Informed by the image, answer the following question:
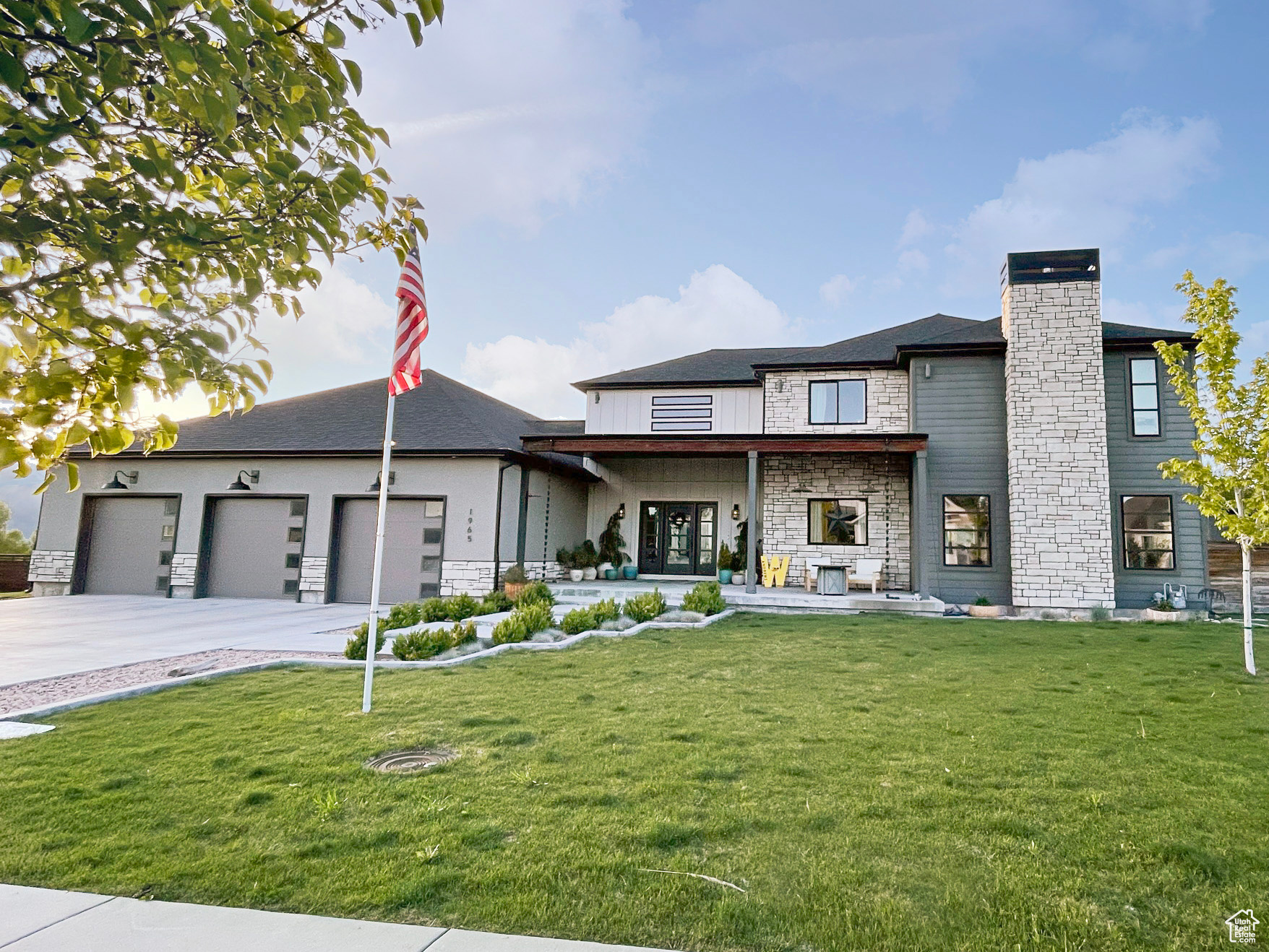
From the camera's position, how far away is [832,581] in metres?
13.9

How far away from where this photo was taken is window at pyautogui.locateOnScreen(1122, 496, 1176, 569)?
44.6ft

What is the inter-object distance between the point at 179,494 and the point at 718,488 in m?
12.7

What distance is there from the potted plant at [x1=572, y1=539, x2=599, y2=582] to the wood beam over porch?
3137mm

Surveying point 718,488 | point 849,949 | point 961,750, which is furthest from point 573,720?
point 718,488

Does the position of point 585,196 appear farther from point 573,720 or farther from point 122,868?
point 122,868

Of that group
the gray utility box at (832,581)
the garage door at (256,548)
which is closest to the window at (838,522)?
the gray utility box at (832,581)

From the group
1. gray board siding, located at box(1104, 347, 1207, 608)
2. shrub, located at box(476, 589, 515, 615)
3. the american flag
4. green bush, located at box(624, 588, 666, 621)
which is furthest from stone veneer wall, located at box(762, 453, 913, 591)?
the american flag

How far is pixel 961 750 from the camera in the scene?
14.3 ft

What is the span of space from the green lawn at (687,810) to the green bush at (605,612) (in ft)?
13.2

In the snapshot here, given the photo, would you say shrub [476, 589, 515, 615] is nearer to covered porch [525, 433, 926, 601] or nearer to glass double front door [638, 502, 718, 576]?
covered porch [525, 433, 926, 601]

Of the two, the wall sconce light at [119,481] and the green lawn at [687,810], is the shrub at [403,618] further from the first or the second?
the wall sconce light at [119,481]

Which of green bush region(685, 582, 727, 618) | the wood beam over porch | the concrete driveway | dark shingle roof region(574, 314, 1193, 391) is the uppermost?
dark shingle roof region(574, 314, 1193, 391)

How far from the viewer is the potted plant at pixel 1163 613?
41.2 ft

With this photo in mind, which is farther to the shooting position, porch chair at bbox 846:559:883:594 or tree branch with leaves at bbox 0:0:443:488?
porch chair at bbox 846:559:883:594
